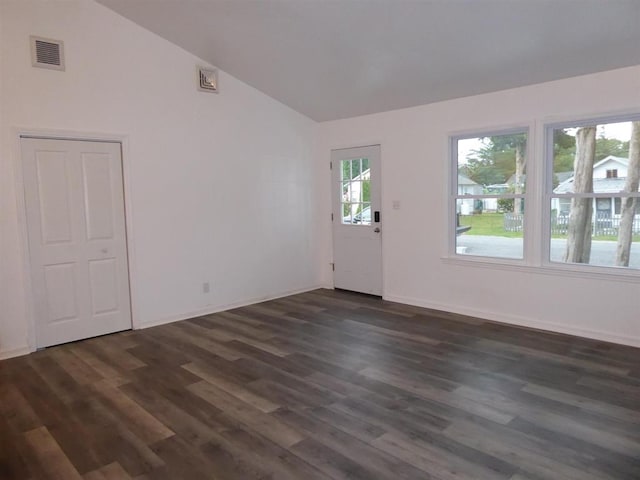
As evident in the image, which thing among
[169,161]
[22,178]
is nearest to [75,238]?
[22,178]

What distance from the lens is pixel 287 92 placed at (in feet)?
18.7

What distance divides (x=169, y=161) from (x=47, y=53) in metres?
1.46

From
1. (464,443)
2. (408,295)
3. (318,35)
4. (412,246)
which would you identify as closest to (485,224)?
(412,246)

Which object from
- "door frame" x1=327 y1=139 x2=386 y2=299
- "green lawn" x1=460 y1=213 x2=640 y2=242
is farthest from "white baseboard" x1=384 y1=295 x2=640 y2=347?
"green lawn" x1=460 y1=213 x2=640 y2=242

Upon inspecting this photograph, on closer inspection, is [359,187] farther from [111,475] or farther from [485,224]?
[111,475]

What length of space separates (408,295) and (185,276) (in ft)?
8.93

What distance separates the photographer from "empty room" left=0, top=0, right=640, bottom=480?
2.66 m

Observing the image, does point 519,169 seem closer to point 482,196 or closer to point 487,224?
point 482,196

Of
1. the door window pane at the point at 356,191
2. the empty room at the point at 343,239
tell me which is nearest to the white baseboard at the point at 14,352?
the empty room at the point at 343,239

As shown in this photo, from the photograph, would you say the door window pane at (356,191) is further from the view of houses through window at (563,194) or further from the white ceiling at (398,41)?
the view of houses through window at (563,194)

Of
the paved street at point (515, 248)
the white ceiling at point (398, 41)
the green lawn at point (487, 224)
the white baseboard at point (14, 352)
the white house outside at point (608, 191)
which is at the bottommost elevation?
the white baseboard at point (14, 352)

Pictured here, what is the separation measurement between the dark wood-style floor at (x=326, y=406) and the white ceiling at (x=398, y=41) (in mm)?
2523

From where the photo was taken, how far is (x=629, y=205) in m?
3.99

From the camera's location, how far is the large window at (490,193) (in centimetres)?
466
